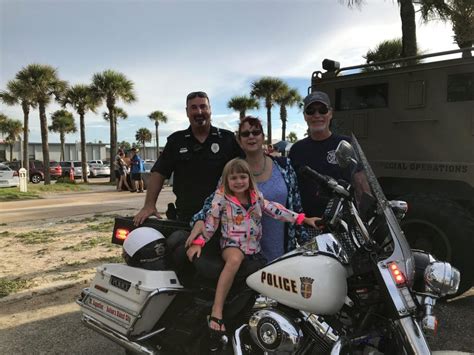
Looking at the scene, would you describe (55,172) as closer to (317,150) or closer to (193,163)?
(193,163)

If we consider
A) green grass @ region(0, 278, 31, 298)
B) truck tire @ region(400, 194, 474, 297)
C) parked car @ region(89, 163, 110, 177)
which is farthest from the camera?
parked car @ region(89, 163, 110, 177)

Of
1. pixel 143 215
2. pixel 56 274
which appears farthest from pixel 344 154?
pixel 56 274

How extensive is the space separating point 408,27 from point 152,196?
7265 millimetres

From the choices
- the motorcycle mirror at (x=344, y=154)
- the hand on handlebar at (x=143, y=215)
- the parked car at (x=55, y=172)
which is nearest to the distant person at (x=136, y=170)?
the hand on handlebar at (x=143, y=215)

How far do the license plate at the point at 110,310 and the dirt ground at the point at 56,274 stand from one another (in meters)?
0.74

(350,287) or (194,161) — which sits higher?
(194,161)

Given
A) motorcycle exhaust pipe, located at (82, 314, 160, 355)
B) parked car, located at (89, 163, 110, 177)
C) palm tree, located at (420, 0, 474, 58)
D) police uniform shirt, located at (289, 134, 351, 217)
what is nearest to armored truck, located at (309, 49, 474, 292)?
police uniform shirt, located at (289, 134, 351, 217)

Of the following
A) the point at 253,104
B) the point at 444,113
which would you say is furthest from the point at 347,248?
the point at 253,104

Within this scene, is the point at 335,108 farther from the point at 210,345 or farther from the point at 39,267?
the point at 39,267

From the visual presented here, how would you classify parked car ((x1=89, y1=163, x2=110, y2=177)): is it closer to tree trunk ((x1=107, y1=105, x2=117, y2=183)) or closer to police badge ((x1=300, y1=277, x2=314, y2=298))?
tree trunk ((x1=107, y1=105, x2=117, y2=183))

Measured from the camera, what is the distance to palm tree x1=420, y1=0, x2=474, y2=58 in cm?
948

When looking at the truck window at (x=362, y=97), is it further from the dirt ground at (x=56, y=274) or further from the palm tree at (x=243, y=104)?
the palm tree at (x=243, y=104)

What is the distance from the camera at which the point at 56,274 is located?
555 cm

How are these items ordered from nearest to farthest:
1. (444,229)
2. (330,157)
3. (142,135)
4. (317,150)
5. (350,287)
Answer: (350,287)
(330,157)
(317,150)
(444,229)
(142,135)
